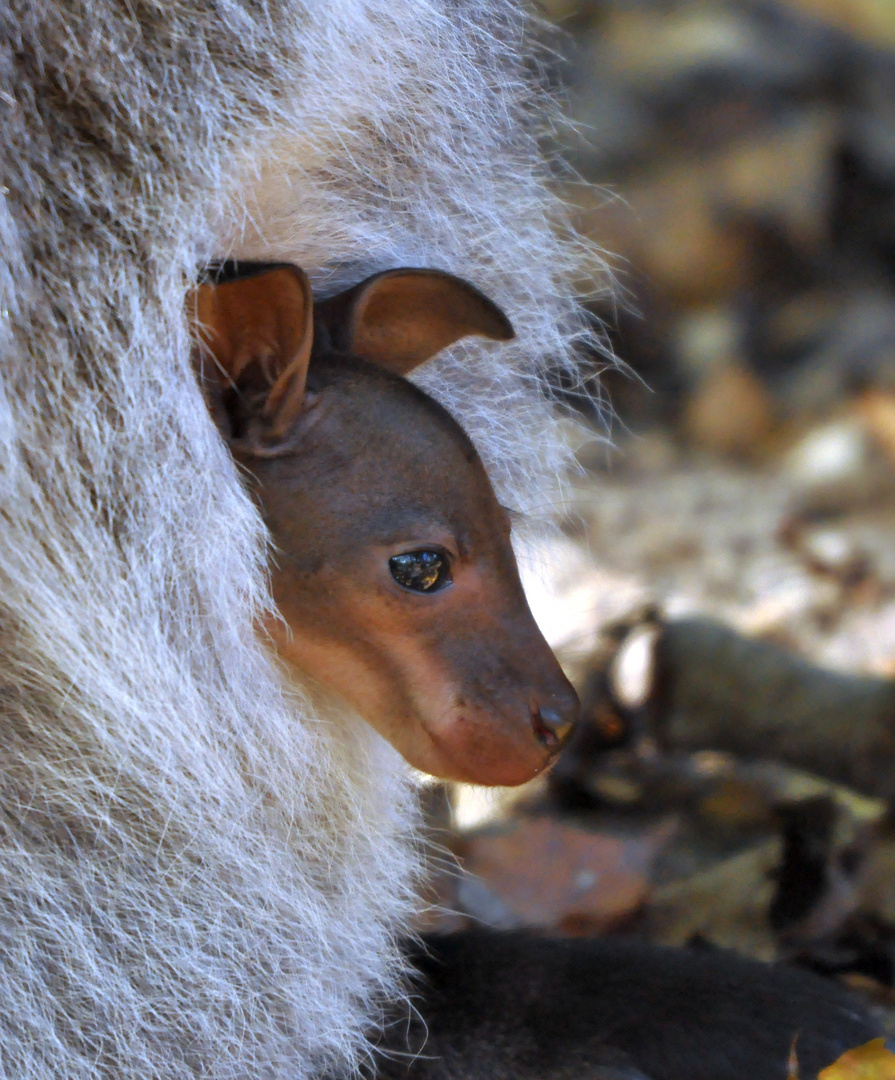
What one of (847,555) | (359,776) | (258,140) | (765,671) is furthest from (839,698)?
(258,140)

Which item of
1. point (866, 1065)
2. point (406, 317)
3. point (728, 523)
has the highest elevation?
point (406, 317)

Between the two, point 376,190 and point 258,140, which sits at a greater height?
point 258,140

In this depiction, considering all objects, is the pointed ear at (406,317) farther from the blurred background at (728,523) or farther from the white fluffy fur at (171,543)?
the blurred background at (728,523)

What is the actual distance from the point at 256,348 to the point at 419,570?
0.65ft

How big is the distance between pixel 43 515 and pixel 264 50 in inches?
14.5

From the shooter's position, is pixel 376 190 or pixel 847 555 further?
pixel 847 555

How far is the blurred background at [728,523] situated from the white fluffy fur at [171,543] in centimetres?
41

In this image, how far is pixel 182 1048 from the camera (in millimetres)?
1149

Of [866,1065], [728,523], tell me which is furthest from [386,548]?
[728,523]

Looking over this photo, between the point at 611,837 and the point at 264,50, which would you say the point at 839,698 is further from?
the point at 264,50

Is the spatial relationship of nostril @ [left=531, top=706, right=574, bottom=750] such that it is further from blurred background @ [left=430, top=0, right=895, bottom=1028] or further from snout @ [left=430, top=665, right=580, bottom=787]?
blurred background @ [left=430, top=0, right=895, bottom=1028]

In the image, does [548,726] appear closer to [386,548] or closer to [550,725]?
[550,725]

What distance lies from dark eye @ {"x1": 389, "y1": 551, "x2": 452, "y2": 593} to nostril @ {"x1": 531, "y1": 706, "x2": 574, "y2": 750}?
118mm

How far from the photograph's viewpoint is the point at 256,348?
3.51 ft
